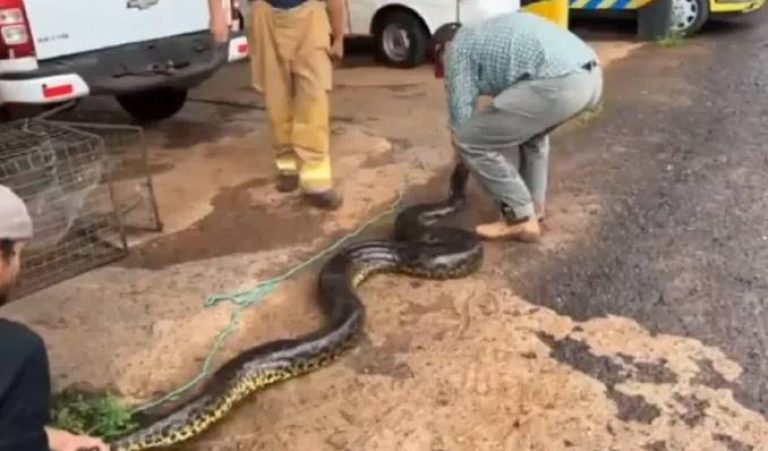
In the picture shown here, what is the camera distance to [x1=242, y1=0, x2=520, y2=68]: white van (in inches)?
386

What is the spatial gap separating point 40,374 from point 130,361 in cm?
204

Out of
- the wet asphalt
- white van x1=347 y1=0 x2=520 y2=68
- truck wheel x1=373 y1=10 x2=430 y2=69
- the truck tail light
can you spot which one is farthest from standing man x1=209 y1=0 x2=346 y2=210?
truck wheel x1=373 y1=10 x2=430 y2=69

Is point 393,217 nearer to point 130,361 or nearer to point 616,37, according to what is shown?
point 130,361

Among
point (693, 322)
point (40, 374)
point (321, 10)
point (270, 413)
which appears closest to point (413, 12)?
point (321, 10)

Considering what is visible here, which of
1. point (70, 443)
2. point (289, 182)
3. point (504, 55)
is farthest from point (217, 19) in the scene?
point (70, 443)

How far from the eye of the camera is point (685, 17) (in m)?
11.1

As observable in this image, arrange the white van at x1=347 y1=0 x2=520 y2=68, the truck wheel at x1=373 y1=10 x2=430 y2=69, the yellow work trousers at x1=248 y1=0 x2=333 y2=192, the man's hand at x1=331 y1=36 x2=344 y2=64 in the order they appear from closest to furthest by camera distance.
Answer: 1. the yellow work trousers at x1=248 y1=0 x2=333 y2=192
2. the man's hand at x1=331 y1=36 x2=344 y2=64
3. the white van at x1=347 y1=0 x2=520 y2=68
4. the truck wheel at x1=373 y1=10 x2=430 y2=69

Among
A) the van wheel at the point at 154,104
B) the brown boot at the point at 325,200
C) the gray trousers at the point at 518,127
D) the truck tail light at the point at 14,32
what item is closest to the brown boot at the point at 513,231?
the gray trousers at the point at 518,127

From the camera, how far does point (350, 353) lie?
169 inches

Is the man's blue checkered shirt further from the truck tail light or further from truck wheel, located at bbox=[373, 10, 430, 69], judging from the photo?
truck wheel, located at bbox=[373, 10, 430, 69]

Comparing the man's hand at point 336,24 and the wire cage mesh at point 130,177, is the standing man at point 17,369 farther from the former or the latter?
the man's hand at point 336,24

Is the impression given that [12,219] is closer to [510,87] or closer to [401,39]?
[510,87]

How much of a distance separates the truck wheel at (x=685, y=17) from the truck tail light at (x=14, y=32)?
23.9 feet

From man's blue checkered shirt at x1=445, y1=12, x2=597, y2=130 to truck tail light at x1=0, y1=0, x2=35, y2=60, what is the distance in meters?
2.68
